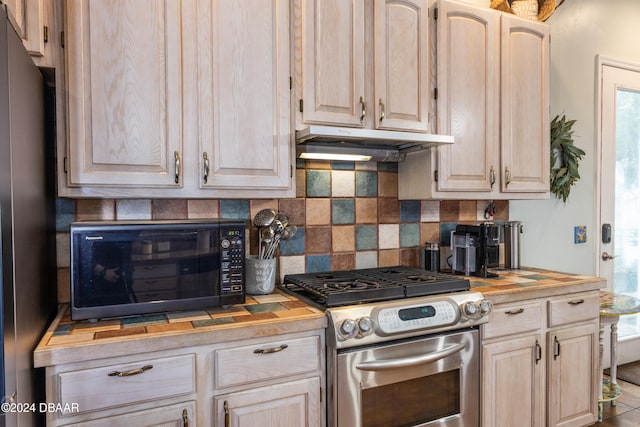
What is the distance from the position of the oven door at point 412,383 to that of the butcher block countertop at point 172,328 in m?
0.26

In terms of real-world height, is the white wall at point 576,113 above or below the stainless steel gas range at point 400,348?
above

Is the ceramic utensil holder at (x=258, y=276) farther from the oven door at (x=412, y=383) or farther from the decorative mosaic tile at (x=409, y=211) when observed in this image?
the decorative mosaic tile at (x=409, y=211)

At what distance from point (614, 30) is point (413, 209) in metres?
2.22

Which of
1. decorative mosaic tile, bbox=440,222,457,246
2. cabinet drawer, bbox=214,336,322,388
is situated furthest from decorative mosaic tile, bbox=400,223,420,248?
cabinet drawer, bbox=214,336,322,388

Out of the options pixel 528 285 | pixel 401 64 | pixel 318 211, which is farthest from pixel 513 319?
pixel 401 64

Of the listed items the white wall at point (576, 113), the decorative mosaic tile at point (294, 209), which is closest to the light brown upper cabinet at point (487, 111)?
the white wall at point (576, 113)

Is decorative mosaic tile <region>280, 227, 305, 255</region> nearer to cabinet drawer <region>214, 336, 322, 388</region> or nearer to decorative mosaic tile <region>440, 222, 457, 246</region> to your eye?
cabinet drawer <region>214, 336, 322, 388</region>

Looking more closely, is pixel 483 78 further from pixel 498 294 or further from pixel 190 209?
pixel 190 209

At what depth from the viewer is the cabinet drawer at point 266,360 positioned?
143 cm

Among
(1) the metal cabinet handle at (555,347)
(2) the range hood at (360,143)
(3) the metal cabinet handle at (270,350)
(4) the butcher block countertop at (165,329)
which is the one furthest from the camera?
(1) the metal cabinet handle at (555,347)

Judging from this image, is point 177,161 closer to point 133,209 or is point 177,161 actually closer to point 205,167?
point 205,167

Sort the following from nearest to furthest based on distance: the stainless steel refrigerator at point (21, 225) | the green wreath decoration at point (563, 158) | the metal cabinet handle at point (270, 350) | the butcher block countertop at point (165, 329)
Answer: the stainless steel refrigerator at point (21, 225), the butcher block countertop at point (165, 329), the metal cabinet handle at point (270, 350), the green wreath decoration at point (563, 158)

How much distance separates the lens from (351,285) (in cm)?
183

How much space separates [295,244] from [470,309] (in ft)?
2.97
